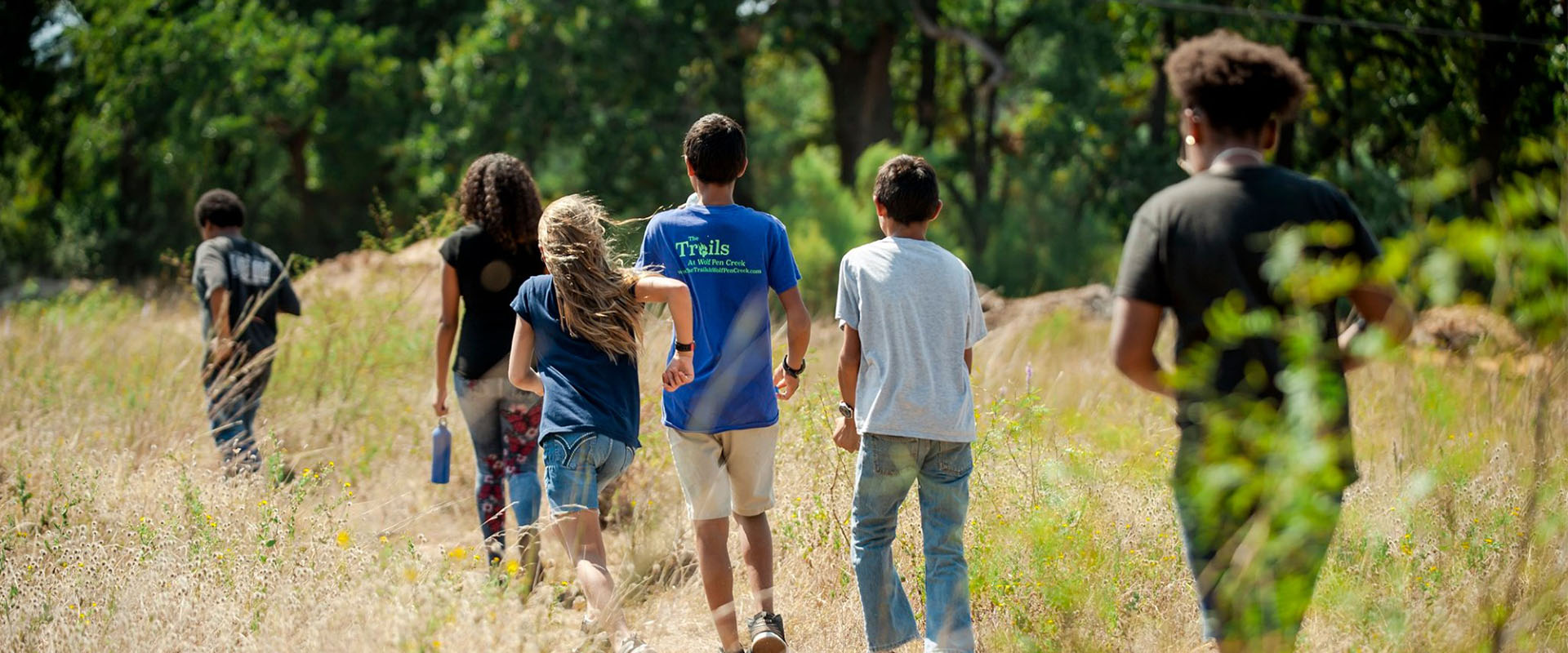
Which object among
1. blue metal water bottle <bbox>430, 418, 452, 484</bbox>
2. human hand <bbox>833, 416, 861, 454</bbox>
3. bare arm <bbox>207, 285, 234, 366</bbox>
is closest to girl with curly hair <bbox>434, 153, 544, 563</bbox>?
blue metal water bottle <bbox>430, 418, 452, 484</bbox>

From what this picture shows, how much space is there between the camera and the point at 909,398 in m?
3.61

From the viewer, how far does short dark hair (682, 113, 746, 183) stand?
12.6 ft

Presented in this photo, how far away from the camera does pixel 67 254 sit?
22172mm

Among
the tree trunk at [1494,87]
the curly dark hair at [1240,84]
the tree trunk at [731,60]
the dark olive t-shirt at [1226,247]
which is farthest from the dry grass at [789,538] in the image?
the tree trunk at [731,60]

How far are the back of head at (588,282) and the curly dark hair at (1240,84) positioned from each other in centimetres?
186

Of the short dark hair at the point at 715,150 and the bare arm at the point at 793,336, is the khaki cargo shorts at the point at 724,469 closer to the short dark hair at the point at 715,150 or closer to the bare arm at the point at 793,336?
the bare arm at the point at 793,336

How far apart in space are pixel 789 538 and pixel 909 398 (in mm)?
1379

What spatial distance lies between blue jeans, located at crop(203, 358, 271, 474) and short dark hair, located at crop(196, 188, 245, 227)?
0.72 m

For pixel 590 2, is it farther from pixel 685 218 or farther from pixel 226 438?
pixel 685 218

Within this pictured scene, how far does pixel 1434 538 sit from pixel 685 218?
9.18ft

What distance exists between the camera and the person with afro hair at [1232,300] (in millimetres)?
2504

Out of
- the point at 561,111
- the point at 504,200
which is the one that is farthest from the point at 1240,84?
the point at 561,111

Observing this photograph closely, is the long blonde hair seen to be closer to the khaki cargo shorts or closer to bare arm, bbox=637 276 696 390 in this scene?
bare arm, bbox=637 276 696 390

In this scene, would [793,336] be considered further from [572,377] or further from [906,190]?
[572,377]
